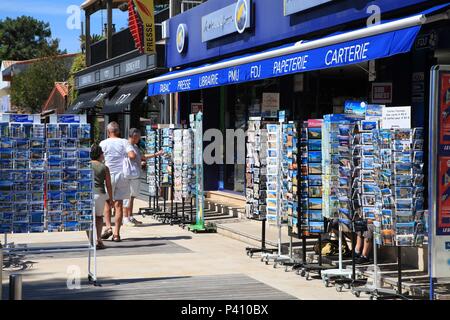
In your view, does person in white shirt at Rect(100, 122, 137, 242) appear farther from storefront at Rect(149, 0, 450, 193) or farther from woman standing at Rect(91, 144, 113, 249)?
storefront at Rect(149, 0, 450, 193)

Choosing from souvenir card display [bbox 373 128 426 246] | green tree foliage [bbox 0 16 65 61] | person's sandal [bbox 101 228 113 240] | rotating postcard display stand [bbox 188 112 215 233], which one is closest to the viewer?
souvenir card display [bbox 373 128 426 246]

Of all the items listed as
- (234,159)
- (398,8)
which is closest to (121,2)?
(234,159)

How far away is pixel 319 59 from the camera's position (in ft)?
35.9

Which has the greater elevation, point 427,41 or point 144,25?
point 144,25

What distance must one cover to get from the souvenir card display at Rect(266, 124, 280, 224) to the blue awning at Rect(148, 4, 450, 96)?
1.31 meters

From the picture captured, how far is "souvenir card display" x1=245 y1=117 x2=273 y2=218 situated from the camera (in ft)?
35.5

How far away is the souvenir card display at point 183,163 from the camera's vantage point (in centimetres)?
1481

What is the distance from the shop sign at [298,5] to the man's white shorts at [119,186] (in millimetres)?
4318

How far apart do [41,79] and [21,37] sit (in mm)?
38853

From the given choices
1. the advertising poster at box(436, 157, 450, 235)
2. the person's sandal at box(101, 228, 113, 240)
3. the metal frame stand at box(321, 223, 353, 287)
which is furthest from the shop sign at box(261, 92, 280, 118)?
the advertising poster at box(436, 157, 450, 235)

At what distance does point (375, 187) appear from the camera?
834 centimetres

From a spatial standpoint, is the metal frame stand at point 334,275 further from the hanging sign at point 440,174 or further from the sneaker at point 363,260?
the hanging sign at point 440,174

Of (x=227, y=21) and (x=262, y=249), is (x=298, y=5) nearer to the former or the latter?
(x=227, y=21)

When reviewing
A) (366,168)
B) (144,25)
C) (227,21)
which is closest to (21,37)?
(144,25)
